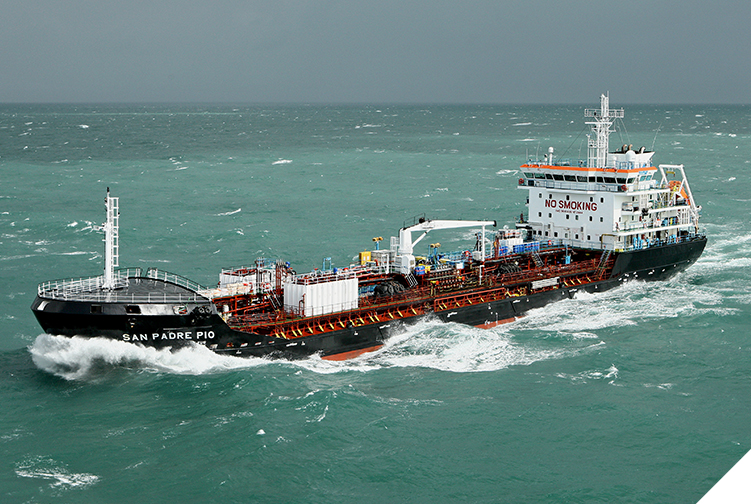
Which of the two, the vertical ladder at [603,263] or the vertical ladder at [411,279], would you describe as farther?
the vertical ladder at [603,263]

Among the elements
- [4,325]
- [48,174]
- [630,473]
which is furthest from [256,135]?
[630,473]

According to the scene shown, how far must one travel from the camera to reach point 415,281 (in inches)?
1470

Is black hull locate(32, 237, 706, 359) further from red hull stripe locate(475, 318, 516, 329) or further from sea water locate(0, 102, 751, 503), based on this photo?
sea water locate(0, 102, 751, 503)

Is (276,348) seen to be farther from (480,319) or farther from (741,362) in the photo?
(741,362)

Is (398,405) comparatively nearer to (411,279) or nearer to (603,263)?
(411,279)

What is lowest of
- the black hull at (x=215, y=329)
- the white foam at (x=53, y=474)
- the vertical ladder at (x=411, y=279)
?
the white foam at (x=53, y=474)

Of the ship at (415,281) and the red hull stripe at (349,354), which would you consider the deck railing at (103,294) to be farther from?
the red hull stripe at (349,354)

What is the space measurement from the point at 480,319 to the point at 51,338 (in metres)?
19.3

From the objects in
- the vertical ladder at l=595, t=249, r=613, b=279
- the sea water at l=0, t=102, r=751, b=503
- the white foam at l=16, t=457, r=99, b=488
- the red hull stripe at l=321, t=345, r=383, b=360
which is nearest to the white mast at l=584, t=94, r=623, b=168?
the vertical ladder at l=595, t=249, r=613, b=279

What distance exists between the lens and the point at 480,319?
121 ft

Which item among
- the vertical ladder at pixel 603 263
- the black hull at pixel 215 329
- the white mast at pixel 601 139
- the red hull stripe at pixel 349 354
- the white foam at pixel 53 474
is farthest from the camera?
the white mast at pixel 601 139

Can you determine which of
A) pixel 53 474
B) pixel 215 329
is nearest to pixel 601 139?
pixel 215 329

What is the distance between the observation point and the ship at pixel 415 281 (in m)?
28.9

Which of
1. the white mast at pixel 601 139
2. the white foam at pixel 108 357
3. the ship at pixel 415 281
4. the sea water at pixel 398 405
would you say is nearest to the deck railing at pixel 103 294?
the ship at pixel 415 281
